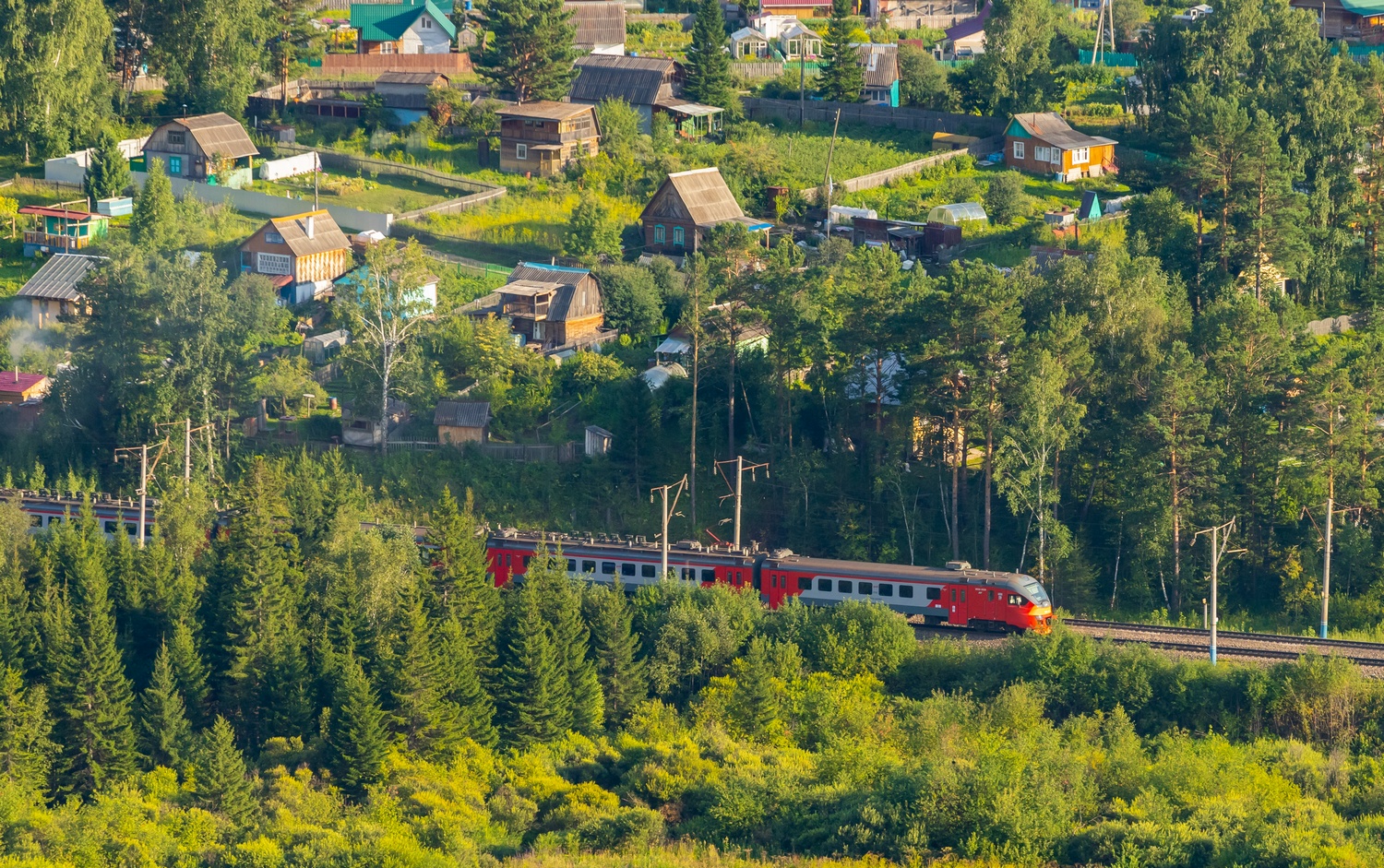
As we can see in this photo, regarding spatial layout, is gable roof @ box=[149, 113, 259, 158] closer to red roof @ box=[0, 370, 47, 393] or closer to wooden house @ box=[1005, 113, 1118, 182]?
red roof @ box=[0, 370, 47, 393]

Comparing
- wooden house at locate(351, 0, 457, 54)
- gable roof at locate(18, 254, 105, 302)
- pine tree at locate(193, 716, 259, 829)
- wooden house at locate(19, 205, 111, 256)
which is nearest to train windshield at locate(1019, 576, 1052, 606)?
pine tree at locate(193, 716, 259, 829)

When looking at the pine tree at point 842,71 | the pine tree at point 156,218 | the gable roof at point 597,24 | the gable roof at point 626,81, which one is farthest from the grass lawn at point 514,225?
the gable roof at point 597,24

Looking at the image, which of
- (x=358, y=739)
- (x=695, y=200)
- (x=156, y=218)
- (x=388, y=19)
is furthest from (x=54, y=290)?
(x=388, y=19)

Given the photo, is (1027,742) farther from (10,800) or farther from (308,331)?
(308,331)

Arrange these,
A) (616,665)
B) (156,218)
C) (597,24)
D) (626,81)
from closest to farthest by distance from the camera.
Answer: (616,665), (156,218), (626,81), (597,24)

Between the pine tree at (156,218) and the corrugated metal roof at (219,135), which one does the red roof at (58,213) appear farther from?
the corrugated metal roof at (219,135)

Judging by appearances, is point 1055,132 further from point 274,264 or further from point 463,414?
point 274,264
